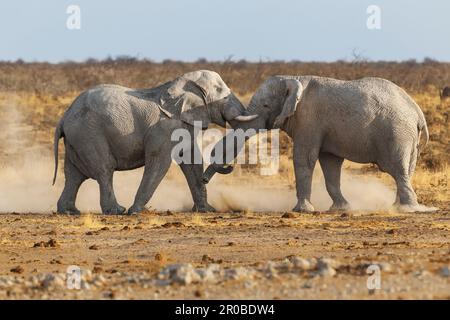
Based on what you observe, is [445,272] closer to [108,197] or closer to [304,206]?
[304,206]

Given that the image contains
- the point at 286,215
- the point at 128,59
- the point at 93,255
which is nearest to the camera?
the point at 93,255

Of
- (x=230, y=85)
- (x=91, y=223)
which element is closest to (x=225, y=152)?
(x=91, y=223)

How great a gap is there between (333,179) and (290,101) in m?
2.05

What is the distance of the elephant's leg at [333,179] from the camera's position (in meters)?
26.8

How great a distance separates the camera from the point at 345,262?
1575cm

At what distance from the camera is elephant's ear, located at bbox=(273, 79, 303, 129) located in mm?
25812

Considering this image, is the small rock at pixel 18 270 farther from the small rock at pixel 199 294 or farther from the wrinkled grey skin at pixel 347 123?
the wrinkled grey skin at pixel 347 123

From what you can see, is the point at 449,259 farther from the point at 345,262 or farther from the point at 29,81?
the point at 29,81

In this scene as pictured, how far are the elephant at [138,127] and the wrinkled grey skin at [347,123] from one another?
2.36 feet

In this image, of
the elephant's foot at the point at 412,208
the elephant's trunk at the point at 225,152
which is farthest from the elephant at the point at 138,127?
the elephant's foot at the point at 412,208

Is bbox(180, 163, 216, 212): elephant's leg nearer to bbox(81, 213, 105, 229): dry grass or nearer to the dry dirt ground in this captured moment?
the dry dirt ground

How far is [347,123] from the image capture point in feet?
84.2
